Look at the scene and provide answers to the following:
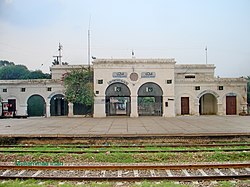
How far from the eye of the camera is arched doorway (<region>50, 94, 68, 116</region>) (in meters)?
31.3

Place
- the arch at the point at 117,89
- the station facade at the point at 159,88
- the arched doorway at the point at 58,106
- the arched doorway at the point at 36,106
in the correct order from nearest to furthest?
the station facade at the point at 159,88
the arch at the point at 117,89
the arched doorway at the point at 58,106
the arched doorway at the point at 36,106

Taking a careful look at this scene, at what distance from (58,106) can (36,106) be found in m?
2.87

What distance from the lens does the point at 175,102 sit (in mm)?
30156

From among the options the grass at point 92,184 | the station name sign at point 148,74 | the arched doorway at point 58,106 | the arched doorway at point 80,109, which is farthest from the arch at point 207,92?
the grass at point 92,184

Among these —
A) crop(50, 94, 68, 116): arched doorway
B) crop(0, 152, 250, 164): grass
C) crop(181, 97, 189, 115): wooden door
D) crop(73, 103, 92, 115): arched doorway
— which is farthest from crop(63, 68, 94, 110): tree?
crop(0, 152, 250, 164): grass

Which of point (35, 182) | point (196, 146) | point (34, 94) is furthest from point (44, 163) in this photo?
point (34, 94)

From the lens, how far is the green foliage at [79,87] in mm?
29047

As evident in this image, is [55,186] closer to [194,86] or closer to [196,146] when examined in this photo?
[196,146]

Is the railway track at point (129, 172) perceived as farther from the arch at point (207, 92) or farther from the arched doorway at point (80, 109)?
the arch at point (207, 92)

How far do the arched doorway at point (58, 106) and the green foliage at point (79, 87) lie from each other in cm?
218

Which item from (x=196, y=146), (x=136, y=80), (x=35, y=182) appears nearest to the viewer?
(x=35, y=182)

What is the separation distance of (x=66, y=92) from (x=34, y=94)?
13.3 feet

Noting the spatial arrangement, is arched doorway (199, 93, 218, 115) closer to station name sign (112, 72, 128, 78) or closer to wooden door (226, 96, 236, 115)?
wooden door (226, 96, 236, 115)

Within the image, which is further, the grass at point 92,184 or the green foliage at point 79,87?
the green foliage at point 79,87
